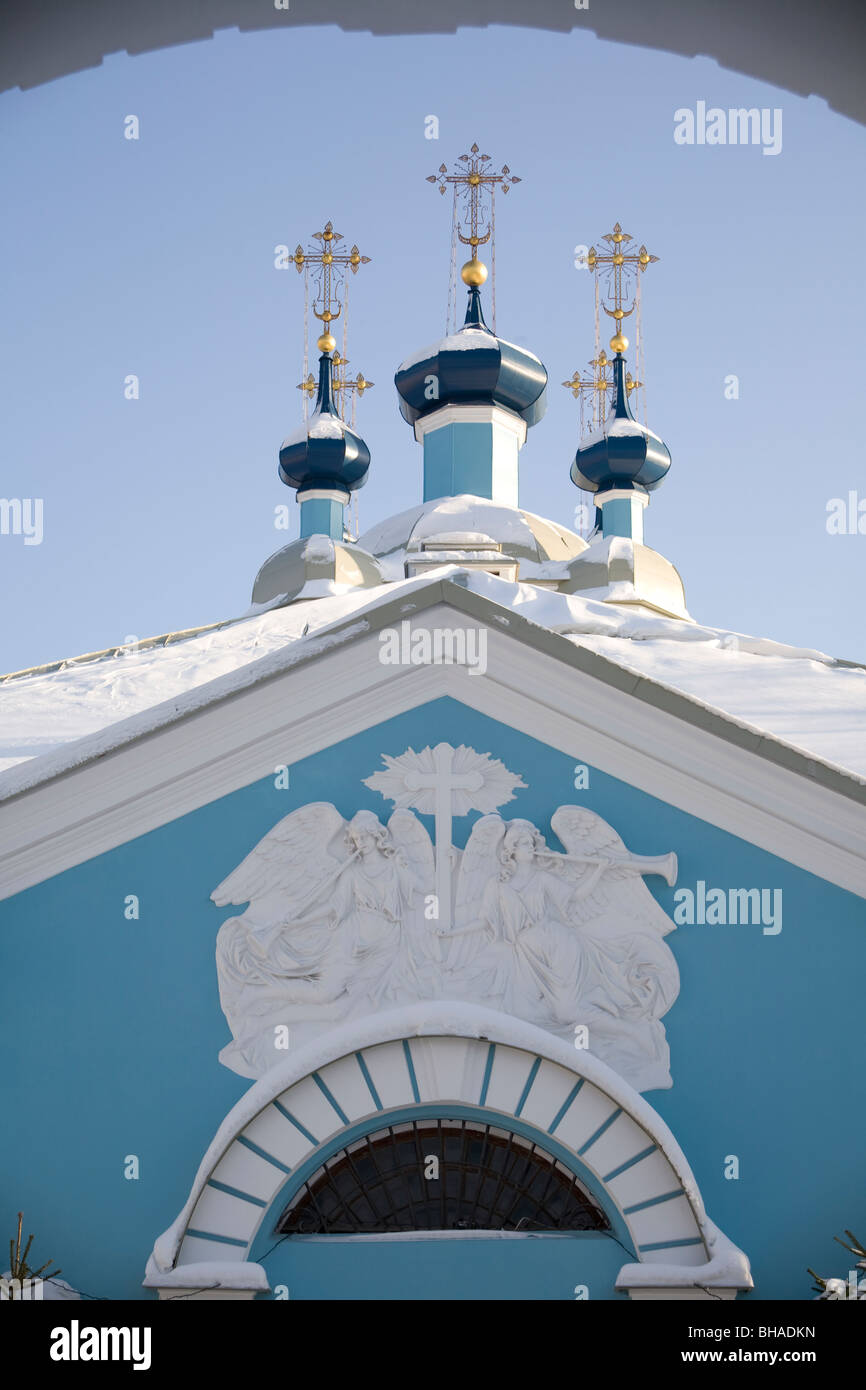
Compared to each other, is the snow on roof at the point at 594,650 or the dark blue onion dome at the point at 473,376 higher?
the dark blue onion dome at the point at 473,376

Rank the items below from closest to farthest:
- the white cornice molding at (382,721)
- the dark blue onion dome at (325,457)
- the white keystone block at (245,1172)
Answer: the white keystone block at (245,1172)
the white cornice molding at (382,721)
the dark blue onion dome at (325,457)

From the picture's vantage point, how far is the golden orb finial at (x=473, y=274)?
54.3 feet

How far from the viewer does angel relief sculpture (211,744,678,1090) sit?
510 cm

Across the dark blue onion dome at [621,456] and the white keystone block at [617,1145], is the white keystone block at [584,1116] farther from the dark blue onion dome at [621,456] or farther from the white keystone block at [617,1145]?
the dark blue onion dome at [621,456]

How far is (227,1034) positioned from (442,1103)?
2.54ft

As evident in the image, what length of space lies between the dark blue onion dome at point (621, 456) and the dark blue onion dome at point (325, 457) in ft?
8.80

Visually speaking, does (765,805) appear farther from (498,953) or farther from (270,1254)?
(270,1254)

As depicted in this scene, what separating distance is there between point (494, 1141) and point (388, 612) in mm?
1884

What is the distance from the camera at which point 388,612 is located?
5.43m

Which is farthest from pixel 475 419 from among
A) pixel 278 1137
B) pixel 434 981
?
pixel 278 1137

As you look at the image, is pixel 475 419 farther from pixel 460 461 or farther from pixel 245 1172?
pixel 245 1172

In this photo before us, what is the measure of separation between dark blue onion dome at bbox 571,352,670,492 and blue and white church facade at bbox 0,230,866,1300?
12743mm

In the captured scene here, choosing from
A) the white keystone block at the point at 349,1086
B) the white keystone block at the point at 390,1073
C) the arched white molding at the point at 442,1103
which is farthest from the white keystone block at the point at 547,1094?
the white keystone block at the point at 349,1086
